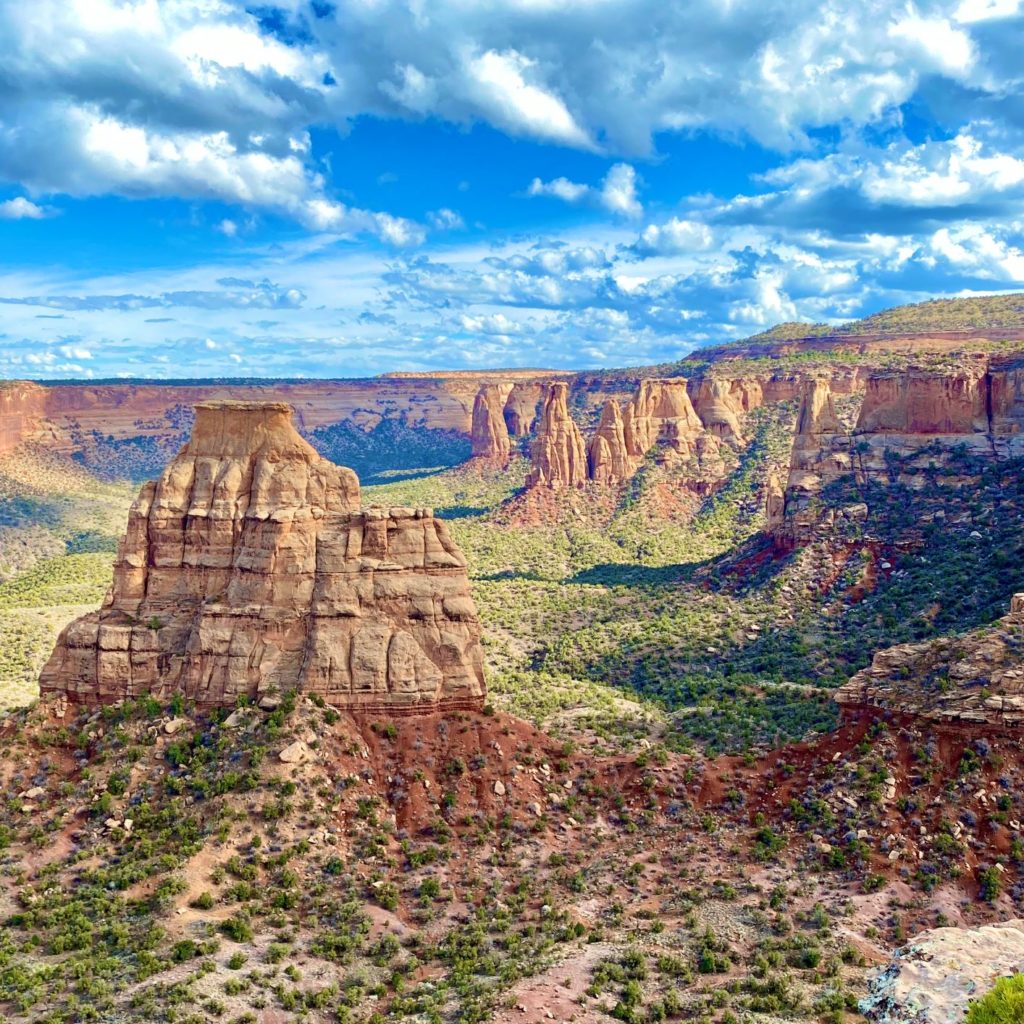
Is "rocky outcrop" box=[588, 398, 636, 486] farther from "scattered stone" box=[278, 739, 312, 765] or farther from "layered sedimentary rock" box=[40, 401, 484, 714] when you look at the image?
"scattered stone" box=[278, 739, 312, 765]

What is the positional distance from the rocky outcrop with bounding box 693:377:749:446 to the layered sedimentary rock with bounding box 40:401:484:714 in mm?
114786

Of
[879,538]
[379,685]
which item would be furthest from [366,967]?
[879,538]

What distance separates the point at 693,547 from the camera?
13075cm

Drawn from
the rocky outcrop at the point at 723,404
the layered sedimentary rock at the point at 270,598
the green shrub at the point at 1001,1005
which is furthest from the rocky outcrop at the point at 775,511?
the green shrub at the point at 1001,1005

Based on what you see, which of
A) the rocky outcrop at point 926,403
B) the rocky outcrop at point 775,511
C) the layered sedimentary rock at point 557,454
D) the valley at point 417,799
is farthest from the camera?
the layered sedimentary rock at point 557,454

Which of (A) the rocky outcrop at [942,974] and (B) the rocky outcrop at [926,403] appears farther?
(B) the rocky outcrop at [926,403]

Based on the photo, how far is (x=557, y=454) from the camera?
154875mm

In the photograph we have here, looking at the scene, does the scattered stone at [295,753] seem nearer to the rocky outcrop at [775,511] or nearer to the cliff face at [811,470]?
the cliff face at [811,470]

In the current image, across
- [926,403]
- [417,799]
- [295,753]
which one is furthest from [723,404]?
[295,753]

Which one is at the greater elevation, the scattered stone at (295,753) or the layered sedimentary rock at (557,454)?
the layered sedimentary rock at (557,454)

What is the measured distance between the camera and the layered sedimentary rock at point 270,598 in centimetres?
4841

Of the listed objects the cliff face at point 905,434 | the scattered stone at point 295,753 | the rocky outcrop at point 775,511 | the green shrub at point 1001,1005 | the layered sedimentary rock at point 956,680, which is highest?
the cliff face at point 905,434

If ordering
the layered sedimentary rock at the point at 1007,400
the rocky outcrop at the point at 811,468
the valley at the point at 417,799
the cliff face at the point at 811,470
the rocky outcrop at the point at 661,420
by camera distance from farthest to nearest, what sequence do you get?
the rocky outcrop at the point at 661,420 < the rocky outcrop at the point at 811,468 < the cliff face at the point at 811,470 < the layered sedimentary rock at the point at 1007,400 < the valley at the point at 417,799

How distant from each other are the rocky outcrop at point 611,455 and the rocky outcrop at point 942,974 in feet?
393
